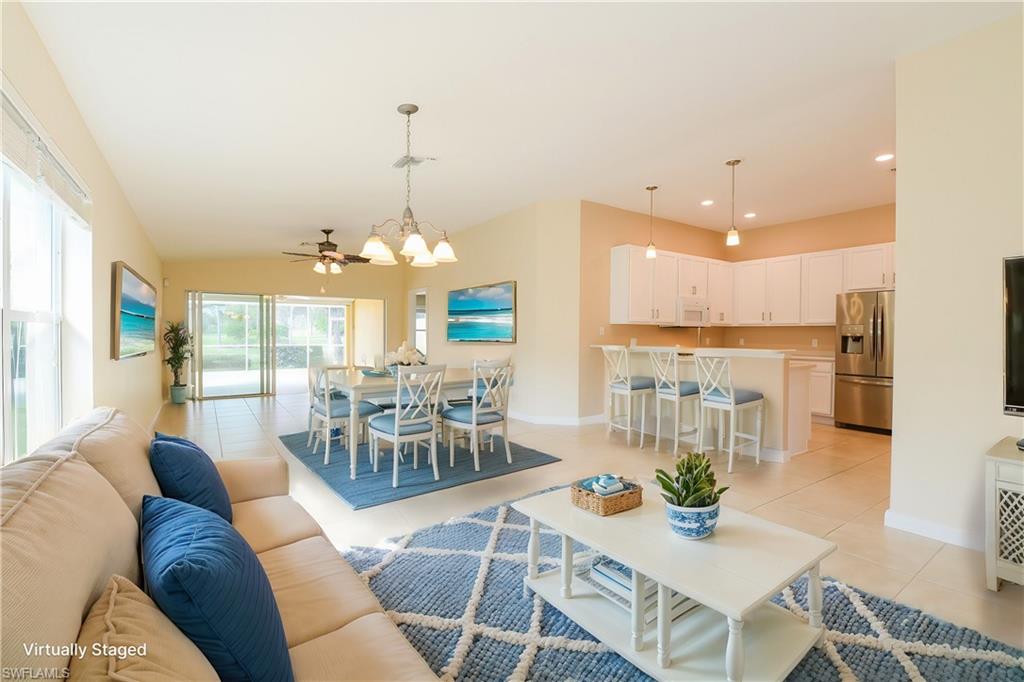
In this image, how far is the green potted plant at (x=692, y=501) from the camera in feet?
5.23

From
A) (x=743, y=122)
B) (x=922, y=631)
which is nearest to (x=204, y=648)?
(x=922, y=631)

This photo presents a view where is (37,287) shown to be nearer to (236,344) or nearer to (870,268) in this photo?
(236,344)

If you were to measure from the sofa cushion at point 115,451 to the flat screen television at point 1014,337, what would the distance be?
356 centimetres

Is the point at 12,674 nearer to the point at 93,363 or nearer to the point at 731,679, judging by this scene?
the point at 731,679

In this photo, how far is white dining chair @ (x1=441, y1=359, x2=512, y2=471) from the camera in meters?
3.89

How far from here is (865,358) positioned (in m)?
5.34

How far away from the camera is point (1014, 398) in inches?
86.7

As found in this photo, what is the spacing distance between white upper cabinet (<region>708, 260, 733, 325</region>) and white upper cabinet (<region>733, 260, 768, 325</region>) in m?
0.11

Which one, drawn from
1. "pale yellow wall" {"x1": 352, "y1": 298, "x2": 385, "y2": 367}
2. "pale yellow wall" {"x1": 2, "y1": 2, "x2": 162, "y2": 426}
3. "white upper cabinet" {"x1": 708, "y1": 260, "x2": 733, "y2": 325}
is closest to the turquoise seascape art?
"pale yellow wall" {"x1": 2, "y1": 2, "x2": 162, "y2": 426}

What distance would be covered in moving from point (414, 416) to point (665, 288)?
155 inches

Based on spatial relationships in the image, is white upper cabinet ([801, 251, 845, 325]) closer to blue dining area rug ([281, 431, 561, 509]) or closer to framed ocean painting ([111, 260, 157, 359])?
blue dining area rug ([281, 431, 561, 509])

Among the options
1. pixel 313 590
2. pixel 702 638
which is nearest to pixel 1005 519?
pixel 702 638

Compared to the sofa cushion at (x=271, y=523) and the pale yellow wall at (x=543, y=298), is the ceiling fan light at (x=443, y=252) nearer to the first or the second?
the sofa cushion at (x=271, y=523)

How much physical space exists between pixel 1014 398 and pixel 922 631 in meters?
1.26
